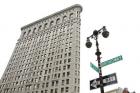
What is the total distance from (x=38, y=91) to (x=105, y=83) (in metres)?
59.6

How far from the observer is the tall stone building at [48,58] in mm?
67125

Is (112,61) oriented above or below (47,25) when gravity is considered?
below

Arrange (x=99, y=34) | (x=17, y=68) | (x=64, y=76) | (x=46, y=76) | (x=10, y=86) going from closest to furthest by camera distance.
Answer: (x=99, y=34) < (x=64, y=76) < (x=46, y=76) < (x=10, y=86) < (x=17, y=68)

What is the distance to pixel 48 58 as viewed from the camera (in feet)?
256

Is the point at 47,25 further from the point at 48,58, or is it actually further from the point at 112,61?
the point at 112,61

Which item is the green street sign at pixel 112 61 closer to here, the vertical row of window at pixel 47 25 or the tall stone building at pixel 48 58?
the tall stone building at pixel 48 58

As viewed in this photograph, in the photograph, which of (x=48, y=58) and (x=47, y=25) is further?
(x=47, y=25)

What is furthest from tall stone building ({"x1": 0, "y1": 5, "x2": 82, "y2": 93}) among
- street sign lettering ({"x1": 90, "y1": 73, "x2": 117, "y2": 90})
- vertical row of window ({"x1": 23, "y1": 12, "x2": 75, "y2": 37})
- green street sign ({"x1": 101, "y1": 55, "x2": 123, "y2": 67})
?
green street sign ({"x1": 101, "y1": 55, "x2": 123, "y2": 67})

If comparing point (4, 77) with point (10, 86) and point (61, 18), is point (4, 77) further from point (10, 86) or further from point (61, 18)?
point (61, 18)

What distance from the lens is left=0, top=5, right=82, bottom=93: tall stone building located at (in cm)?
6712

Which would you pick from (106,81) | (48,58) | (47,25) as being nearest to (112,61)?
(106,81)

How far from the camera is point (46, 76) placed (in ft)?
235

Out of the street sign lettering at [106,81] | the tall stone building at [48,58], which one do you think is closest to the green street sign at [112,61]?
the street sign lettering at [106,81]

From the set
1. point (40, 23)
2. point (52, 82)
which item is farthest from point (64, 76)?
point (40, 23)
